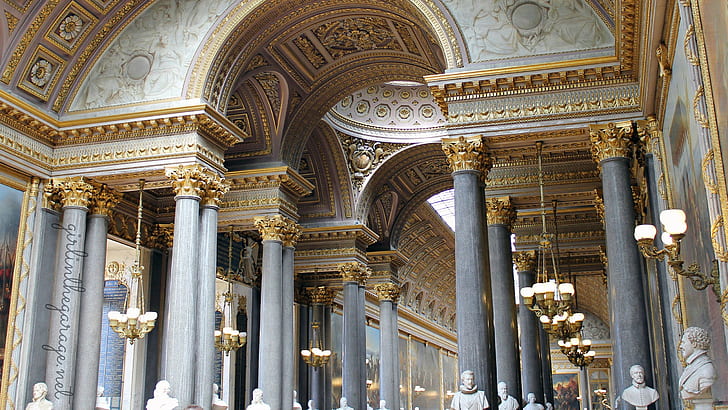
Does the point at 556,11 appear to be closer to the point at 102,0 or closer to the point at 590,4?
the point at 590,4

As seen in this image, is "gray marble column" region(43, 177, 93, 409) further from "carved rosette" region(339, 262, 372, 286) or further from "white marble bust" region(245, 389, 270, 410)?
"carved rosette" region(339, 262, 372, 286)

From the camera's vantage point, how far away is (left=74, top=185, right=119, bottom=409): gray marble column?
13102mm

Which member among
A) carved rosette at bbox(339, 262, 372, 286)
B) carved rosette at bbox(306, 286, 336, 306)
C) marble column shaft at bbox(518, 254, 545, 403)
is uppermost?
carved rosette at bbox(339, 262, 372, 286)

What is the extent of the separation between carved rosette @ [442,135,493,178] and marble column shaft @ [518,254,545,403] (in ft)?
23.0

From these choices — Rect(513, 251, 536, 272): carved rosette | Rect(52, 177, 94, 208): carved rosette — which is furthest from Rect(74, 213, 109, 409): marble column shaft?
Rect(513, 251, 536, 272): carved rosette

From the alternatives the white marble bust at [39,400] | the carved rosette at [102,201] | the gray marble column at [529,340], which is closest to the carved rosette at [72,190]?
the carved rosette at [102,201]

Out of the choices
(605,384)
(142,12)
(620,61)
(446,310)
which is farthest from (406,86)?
(605,384)

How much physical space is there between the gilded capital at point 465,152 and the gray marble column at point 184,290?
435cm

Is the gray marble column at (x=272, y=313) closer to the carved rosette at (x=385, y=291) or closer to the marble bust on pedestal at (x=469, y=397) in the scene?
the marble bust on pedestal at (x=469, y=397)

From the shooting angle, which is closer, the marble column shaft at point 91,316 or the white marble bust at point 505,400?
the white marble bust at point 505,400

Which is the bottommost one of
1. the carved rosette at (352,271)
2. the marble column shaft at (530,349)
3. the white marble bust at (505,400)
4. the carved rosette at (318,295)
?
the white marble bust at (505,400)

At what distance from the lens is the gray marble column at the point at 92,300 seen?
13102mm

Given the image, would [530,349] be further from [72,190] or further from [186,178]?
[72,190]

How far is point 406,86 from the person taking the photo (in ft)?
69.9
